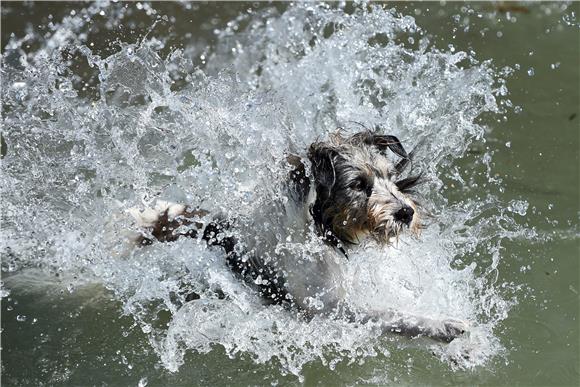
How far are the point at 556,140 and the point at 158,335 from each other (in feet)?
12.6

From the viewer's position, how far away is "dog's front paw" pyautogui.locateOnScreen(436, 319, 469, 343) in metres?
4.59

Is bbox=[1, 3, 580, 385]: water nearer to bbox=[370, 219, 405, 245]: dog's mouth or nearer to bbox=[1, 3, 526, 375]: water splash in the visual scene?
bbox=[1, 3, 526, 375]: water splash

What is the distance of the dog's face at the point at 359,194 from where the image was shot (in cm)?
436

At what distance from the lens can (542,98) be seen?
7211mm

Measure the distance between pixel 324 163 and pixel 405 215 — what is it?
0.53 m

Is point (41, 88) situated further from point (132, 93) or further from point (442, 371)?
point (442, 371)

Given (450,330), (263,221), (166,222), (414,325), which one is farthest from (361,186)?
(166,222)

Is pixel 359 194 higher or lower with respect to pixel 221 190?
higher

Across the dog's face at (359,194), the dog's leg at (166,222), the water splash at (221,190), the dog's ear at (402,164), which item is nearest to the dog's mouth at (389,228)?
the dog's face at (359,194)

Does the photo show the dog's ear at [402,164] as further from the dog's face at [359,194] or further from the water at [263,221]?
the water at [263,221]

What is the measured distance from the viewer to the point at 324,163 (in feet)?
14.6

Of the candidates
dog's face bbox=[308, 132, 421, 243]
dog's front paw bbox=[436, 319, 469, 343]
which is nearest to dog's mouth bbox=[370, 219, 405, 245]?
dog's face bbox=[308, 132, 421, 243]

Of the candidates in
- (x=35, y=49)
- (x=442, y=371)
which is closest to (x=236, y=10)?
(x=35, y=49)

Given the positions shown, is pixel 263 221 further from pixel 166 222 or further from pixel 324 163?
pixel 166 222
